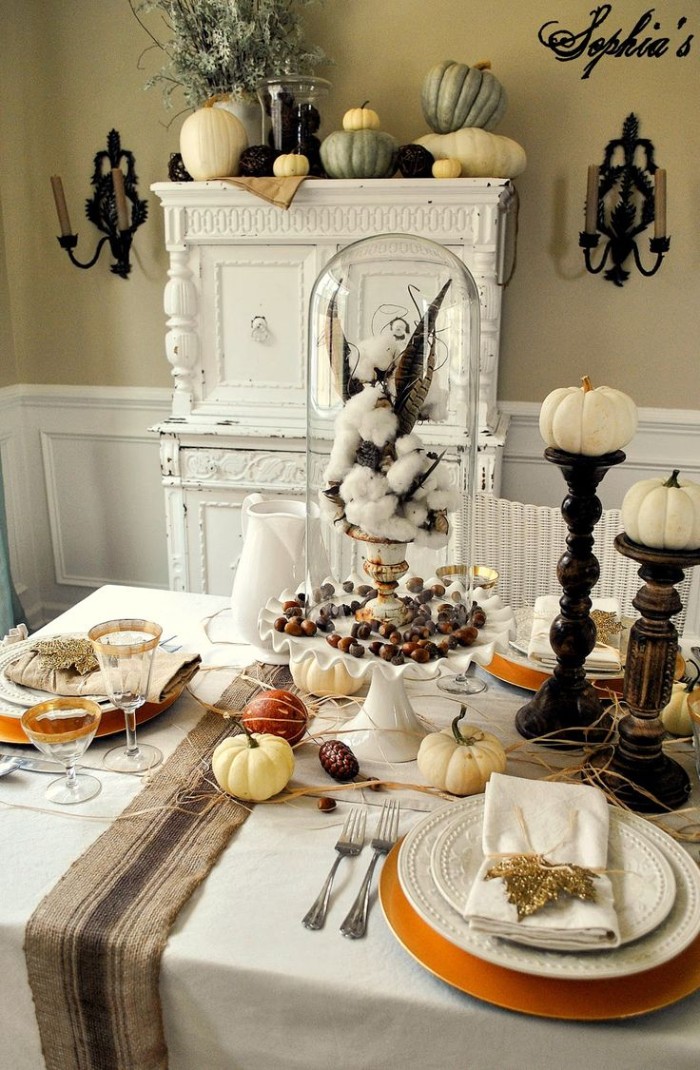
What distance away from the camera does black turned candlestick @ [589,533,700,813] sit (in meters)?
1.03

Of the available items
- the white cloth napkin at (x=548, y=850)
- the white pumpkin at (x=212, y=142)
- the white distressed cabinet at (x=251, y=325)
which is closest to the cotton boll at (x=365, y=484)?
the white cloth napkin at (x=548, y=850)

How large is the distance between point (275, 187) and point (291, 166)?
0.07 meters

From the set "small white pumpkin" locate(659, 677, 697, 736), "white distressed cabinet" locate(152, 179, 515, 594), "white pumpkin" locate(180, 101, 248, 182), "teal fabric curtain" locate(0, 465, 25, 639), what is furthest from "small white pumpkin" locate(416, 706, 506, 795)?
"teal fabric curtain" locate(0, 465, 25, 639)

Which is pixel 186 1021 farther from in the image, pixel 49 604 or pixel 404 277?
pixel 49 604

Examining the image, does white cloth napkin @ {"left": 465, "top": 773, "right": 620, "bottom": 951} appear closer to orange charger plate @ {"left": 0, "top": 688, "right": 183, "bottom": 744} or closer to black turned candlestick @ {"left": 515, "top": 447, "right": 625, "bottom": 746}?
black turned candlestick @ {"left": 515, "top": 447, "right": 625, "bottom": 746}

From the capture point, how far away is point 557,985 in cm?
81

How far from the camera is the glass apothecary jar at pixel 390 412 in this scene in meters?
1.17

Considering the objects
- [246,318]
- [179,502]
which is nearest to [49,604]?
[179,502]

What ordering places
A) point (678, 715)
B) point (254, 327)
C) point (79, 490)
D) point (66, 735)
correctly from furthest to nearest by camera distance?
point (79, 490) < point (254, 327) < point (678, 715) < point (66, 735)

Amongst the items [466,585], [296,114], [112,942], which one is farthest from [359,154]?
[112,942]

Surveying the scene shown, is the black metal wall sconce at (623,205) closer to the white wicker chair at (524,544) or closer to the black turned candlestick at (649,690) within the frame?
the white wicker chair at (524,544)

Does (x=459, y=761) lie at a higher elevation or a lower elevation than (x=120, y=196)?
lower

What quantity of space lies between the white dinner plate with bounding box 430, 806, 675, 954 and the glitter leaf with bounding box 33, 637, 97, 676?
2.01 feet

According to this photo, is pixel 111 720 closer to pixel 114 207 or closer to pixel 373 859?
pixel 373 859
